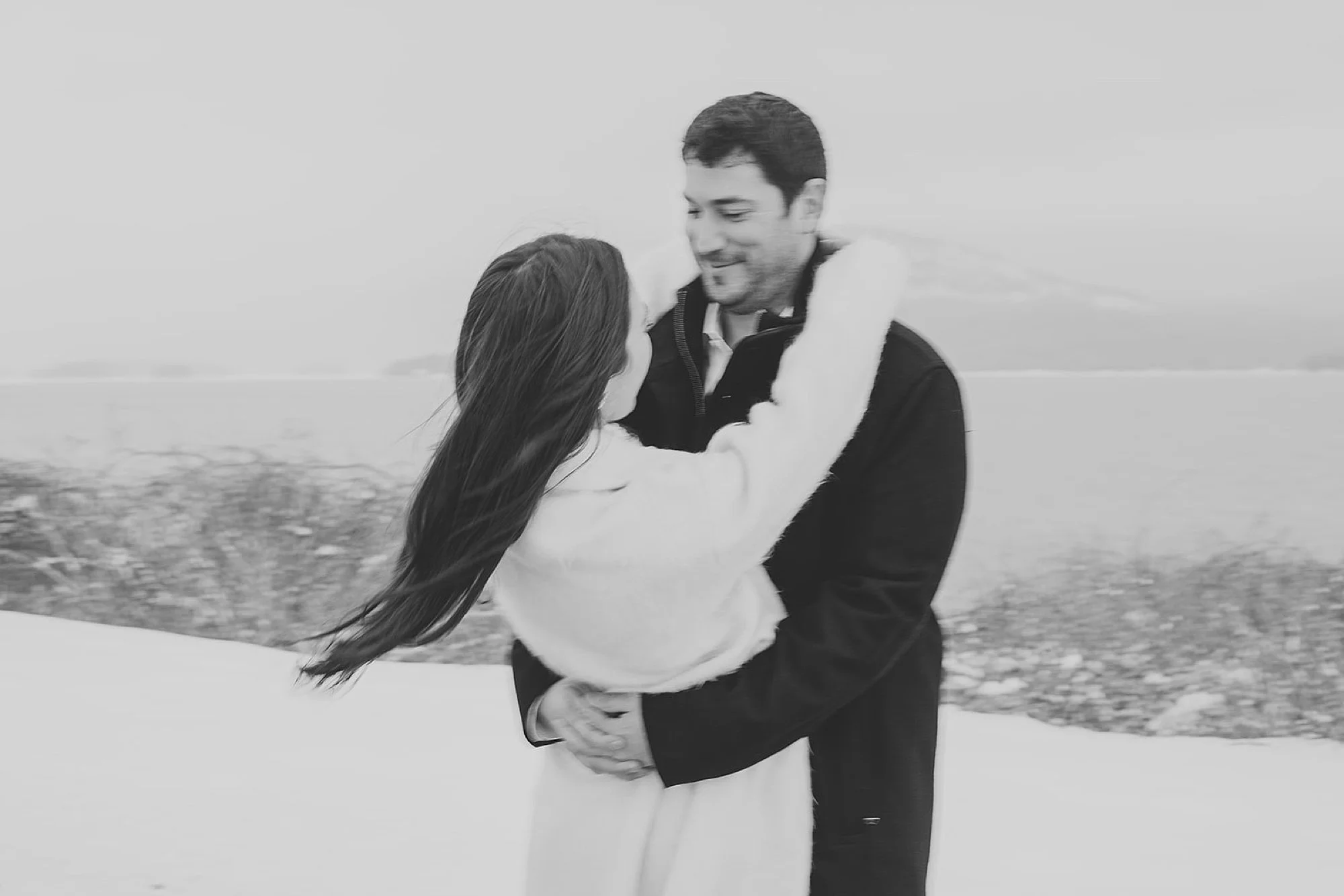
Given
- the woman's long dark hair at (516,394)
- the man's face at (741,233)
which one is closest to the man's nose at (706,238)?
the man's face at (741,233)

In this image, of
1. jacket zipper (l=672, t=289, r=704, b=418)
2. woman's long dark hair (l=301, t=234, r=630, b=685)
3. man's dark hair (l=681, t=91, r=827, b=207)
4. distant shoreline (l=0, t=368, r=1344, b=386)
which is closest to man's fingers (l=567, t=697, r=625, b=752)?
woman's long dark hair (l=301, t=234, r=630, b=685)

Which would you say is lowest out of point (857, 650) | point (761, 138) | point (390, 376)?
point (390, 376)

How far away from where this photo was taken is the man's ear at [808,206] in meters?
1.34

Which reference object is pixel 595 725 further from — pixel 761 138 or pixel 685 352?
pixel 761 138

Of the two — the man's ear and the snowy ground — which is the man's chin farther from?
the snowy ground

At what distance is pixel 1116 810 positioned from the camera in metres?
2.93

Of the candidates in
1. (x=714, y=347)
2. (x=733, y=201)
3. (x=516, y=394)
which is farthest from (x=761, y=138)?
(x=516, y=394)

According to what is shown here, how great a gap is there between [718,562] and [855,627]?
155mm

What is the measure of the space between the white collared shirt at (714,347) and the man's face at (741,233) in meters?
0.04

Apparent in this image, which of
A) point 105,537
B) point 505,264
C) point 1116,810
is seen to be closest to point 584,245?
point 505,264

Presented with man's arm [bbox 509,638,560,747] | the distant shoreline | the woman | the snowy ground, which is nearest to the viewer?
the woman

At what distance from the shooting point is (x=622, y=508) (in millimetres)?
1080

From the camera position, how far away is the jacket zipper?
1.38 meters

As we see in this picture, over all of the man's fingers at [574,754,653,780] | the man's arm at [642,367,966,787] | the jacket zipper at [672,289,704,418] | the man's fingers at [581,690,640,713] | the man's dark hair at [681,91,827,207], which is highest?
the man's dark hair at [681,91,827,207]
